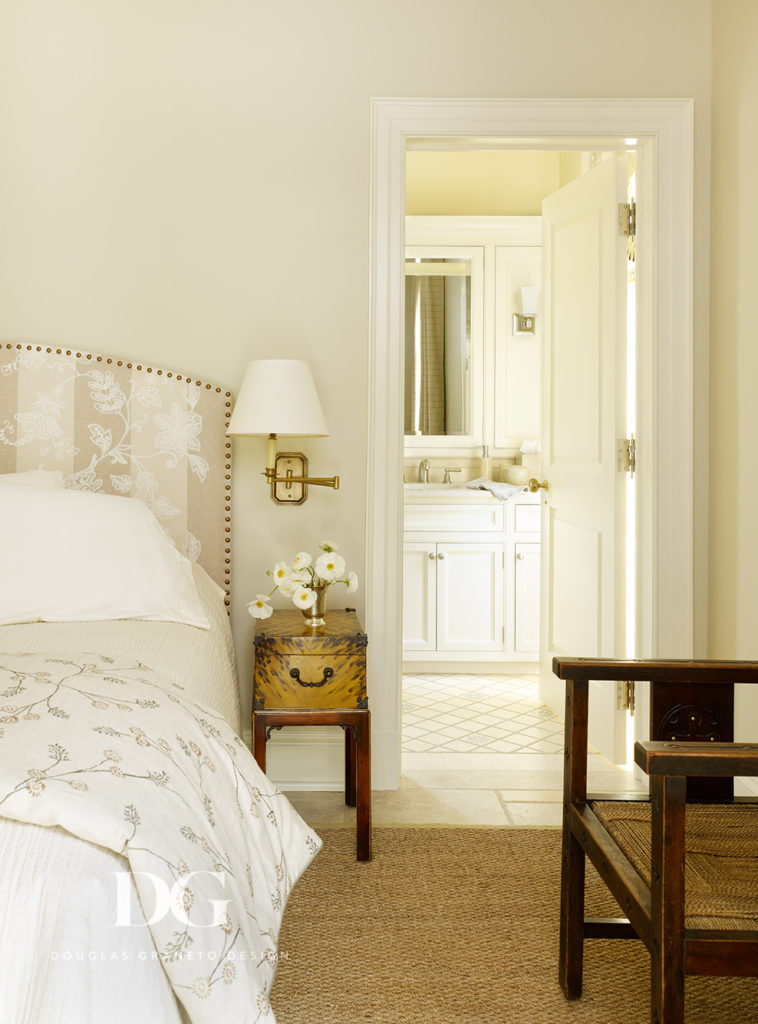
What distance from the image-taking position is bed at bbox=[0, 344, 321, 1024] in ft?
3.45

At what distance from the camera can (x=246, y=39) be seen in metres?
2.96

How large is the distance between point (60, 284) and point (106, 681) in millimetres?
1867

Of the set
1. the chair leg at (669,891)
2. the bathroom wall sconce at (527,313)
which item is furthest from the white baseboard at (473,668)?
the chair leg at (669,891)

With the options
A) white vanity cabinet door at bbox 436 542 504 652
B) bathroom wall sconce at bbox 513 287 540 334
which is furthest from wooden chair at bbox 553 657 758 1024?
bathroom wall sconce at bbox 513 287 540 334

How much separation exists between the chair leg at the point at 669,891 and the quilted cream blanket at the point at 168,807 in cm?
56

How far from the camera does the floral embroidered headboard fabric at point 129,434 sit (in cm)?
290

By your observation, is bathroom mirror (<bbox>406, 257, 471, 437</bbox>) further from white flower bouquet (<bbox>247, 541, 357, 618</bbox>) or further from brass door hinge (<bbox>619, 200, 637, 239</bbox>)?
white flower bouquet (<bbox>247, 541, 357, 618</bbox>)

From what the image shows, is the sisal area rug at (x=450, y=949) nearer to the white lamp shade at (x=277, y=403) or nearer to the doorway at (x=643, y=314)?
the doorway at (x=643, y=314)

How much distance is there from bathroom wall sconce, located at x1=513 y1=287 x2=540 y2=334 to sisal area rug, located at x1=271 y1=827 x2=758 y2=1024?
3161mm

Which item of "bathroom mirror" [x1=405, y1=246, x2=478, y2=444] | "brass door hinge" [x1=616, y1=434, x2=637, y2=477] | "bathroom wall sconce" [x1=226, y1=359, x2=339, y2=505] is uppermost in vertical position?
"bathroom mirror" [x1=405, y1=246, x2=478, y2=444]

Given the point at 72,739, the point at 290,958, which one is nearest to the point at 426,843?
the point at 290,958

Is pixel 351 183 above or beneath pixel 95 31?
beneath

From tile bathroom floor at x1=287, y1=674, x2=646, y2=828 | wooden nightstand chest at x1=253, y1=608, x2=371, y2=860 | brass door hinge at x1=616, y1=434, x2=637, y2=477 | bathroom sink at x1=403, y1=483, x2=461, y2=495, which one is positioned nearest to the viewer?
wooden nightstand chest at x1=253, y1=608, x2=371, y2=860

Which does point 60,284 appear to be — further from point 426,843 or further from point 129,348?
point 426,843
